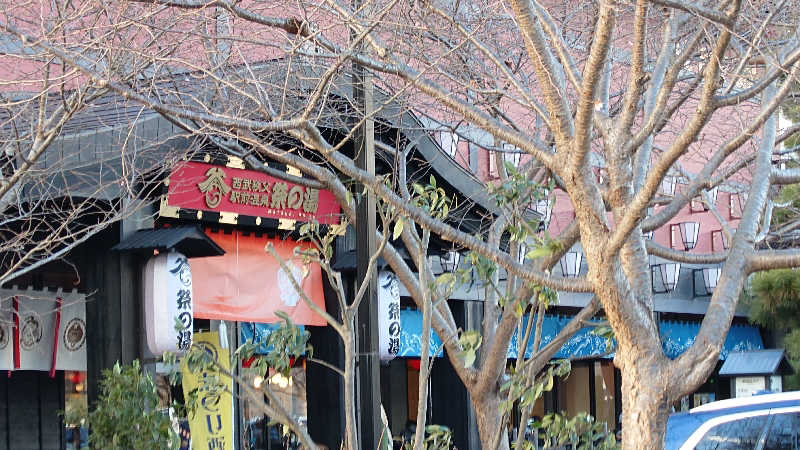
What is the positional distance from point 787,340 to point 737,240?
14.6m

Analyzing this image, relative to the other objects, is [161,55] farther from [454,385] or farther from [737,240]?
[454,385]

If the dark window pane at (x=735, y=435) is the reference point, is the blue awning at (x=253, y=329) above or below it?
above

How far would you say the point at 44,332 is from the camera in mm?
12234

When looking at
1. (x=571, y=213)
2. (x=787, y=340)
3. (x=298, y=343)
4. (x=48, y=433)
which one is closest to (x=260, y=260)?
(x=48, y=433)

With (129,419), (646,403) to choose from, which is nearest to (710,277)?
(129,419)

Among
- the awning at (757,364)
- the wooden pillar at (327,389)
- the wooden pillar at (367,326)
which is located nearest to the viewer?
the wooden pillar at (367,326)

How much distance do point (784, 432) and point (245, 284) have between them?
713cm

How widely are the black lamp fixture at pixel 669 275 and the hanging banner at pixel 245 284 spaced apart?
34.7 feet

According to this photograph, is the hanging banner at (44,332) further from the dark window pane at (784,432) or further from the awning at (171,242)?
the dark window pane at (784,432)

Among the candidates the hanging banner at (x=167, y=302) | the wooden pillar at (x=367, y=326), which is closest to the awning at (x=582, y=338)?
the hanging banner at (x=167, y=302)

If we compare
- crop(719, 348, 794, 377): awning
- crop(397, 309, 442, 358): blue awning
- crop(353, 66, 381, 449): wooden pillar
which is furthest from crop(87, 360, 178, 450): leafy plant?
crop(719, 348, 794, 377): awning

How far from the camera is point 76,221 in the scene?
39.2 feet

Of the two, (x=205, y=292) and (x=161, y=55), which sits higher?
(x=161, y=55)

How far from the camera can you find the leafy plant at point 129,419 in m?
8.85
